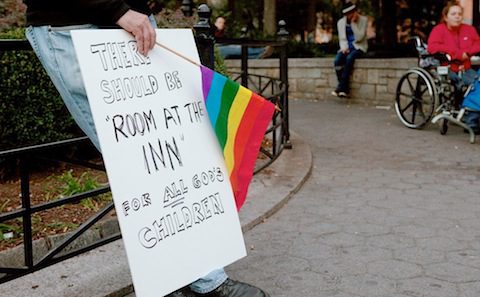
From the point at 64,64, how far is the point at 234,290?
1191mm

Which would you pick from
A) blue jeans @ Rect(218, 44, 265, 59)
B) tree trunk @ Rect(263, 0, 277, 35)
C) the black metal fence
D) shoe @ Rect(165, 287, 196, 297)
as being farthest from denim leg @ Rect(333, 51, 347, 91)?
shoe @ Rect(165, 287, 196, 297)

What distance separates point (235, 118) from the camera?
8.80 ft

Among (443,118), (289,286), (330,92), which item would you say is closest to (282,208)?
(289,286)

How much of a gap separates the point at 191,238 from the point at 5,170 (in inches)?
103

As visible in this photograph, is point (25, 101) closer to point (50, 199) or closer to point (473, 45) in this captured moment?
point (50, 199)

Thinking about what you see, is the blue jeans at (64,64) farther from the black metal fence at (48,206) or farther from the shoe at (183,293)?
the shoe at (183,293)

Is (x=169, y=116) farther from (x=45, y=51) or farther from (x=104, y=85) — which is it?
(x=45, y=51)

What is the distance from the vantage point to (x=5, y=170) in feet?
15.2

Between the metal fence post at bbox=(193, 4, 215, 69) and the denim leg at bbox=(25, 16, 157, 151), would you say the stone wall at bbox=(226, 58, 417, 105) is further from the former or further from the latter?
the denim leg at bbox=(25, 16, 157, 151)

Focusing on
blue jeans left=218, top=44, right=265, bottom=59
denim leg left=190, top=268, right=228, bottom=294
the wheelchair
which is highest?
blue jeans left=218, top=44, right=265, bottom=59

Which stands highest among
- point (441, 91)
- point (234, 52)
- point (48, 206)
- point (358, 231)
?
point (234, 52)

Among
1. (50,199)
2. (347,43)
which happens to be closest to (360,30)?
(347,43)

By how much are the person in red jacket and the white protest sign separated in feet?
16.0

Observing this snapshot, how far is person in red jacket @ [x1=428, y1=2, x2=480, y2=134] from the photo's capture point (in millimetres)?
6871
